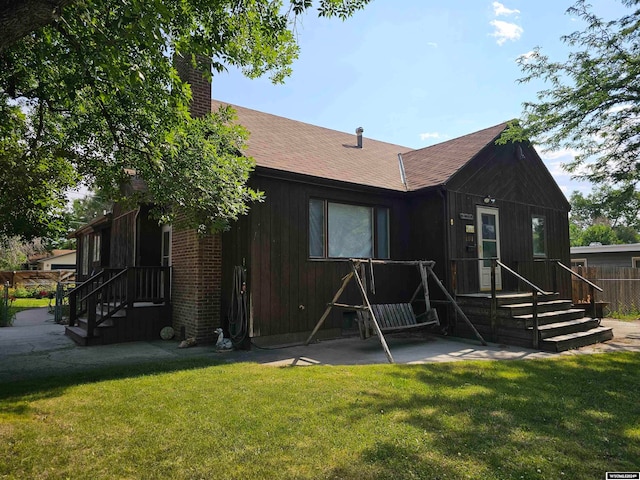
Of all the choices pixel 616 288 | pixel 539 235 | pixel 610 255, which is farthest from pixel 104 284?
pixel 610 255

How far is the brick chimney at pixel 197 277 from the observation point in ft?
27.1

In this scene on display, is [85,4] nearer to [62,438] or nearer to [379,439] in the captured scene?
[62,438]

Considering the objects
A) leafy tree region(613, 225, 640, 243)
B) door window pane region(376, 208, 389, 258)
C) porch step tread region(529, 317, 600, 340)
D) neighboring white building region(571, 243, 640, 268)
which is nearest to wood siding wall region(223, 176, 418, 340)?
door window pane region(376, 208, 389, 258)

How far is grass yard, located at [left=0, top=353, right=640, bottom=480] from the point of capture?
2.97 metres

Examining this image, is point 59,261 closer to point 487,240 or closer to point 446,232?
point 446,232

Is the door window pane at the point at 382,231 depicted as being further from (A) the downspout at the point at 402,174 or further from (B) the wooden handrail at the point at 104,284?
(B) the wooden handrail at the point at 104,284

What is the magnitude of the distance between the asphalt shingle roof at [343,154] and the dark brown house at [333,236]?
0.06m

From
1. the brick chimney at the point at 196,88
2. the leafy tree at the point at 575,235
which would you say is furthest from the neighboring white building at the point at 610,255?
the leafy tree at the point at 575,235

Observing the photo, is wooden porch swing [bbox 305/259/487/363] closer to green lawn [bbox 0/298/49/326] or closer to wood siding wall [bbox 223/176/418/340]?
wood siding wall [bbox 223/176/418/340]

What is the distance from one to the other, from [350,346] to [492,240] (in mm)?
5251

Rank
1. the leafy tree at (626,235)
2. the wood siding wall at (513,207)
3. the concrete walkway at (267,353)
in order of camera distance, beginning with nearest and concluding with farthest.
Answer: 1. the concrete walkway at (267,353)
2. the wood siding wall at (513,207)
3. the leafy tree at (626,235)

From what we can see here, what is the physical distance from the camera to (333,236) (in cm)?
898

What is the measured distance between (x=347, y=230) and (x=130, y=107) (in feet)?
17.1

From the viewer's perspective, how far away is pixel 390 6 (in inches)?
238
